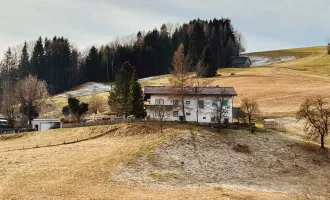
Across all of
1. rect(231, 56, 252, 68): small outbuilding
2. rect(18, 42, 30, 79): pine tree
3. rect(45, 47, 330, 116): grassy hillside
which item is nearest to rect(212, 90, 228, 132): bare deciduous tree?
rect(45, 47, 330, 116): grassy hillside

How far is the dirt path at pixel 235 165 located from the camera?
35.6 m

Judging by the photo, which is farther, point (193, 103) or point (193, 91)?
point (193, 91)

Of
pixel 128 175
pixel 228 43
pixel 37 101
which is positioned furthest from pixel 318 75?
pixel 128 175

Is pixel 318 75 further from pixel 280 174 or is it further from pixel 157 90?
pixel 280 174

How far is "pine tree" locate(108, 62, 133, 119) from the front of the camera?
60881mm

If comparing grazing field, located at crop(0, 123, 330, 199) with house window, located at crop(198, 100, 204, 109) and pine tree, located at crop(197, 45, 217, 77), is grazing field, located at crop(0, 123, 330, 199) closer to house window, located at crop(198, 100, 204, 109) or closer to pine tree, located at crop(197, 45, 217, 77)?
house window, located at crop(198, 100, 204, 109)

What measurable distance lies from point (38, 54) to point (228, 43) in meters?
69.9

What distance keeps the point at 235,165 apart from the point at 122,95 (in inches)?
1099

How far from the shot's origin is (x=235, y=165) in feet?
134

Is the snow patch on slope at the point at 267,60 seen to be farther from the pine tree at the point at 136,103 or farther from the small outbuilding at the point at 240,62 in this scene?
the pine tree at the point at 136,103

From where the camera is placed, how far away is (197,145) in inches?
1758

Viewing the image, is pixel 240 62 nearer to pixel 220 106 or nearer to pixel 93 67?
pixel 93 67

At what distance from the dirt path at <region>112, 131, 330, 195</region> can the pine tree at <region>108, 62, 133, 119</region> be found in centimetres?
1679

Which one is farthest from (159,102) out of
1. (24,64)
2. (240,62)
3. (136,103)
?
(240,62)
